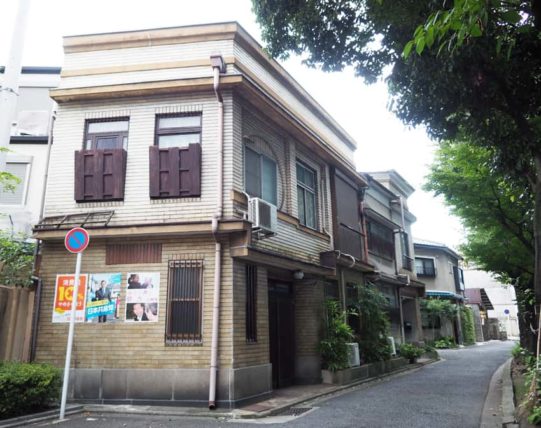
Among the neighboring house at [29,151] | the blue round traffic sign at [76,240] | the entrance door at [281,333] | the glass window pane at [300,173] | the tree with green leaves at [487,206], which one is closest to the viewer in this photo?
the blue round traffic sign at [76,240]

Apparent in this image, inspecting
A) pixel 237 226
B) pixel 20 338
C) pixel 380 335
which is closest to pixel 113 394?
pixel 20 338

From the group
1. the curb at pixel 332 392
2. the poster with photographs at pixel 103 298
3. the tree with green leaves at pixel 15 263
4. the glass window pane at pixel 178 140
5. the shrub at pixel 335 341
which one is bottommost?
the curb at pixel 332 392

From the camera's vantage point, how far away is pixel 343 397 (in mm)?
11000

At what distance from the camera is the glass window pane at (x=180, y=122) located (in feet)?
36.1

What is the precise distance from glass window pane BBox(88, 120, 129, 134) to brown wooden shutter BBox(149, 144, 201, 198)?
48.6 inches

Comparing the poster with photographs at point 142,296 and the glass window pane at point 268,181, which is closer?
the poster with photographs at point 142,296

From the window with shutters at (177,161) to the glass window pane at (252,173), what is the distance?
4.31 ft

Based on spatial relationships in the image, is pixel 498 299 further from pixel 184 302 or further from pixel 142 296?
pixel 142 296

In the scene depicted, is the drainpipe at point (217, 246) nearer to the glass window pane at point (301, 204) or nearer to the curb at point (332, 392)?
the curb at point (332, 392)

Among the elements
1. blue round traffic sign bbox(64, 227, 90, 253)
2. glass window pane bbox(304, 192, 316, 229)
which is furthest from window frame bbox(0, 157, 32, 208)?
glass window pane bbox(304, 192, 316, 229)

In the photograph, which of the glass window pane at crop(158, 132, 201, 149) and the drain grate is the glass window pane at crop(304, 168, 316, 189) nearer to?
the glass window pane at crop(158, 132, 201, 149)

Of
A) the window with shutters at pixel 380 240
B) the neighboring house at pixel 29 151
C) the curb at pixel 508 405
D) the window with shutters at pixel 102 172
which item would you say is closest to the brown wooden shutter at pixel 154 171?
the window with shutters at pixel 102 172

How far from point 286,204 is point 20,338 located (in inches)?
281

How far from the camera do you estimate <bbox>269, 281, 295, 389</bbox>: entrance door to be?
1245 centimetres
